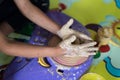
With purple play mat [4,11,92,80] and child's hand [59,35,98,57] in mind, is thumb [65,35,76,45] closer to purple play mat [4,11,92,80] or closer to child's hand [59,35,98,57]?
child's hand [59,35,98,57]

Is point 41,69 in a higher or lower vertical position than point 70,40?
lower

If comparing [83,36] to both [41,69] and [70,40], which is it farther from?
[41,69]

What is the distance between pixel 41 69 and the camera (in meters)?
1.04

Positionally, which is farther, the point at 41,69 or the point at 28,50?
the point at 41,69

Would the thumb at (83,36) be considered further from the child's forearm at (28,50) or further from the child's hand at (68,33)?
the child's forearm at (28,50)

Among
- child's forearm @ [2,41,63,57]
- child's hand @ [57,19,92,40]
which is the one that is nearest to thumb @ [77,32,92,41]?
child's hand @ [57,19,92,40]

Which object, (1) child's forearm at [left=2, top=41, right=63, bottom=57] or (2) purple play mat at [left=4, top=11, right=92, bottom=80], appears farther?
(2) purple play mat at [left=4, top=11, right=92, bottom=80]

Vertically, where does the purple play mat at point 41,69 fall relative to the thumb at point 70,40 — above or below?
below

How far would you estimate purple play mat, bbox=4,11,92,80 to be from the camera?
1.03m

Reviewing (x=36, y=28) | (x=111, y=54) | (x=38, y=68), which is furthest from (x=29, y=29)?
(x=111, y=54)

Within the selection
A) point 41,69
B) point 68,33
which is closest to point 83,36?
point 68,33

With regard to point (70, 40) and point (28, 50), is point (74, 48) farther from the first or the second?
point (28, 50)

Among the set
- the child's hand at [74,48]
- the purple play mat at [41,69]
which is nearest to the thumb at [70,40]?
the child's hand at [74,48]

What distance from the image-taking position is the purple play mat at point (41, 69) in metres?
1.03
